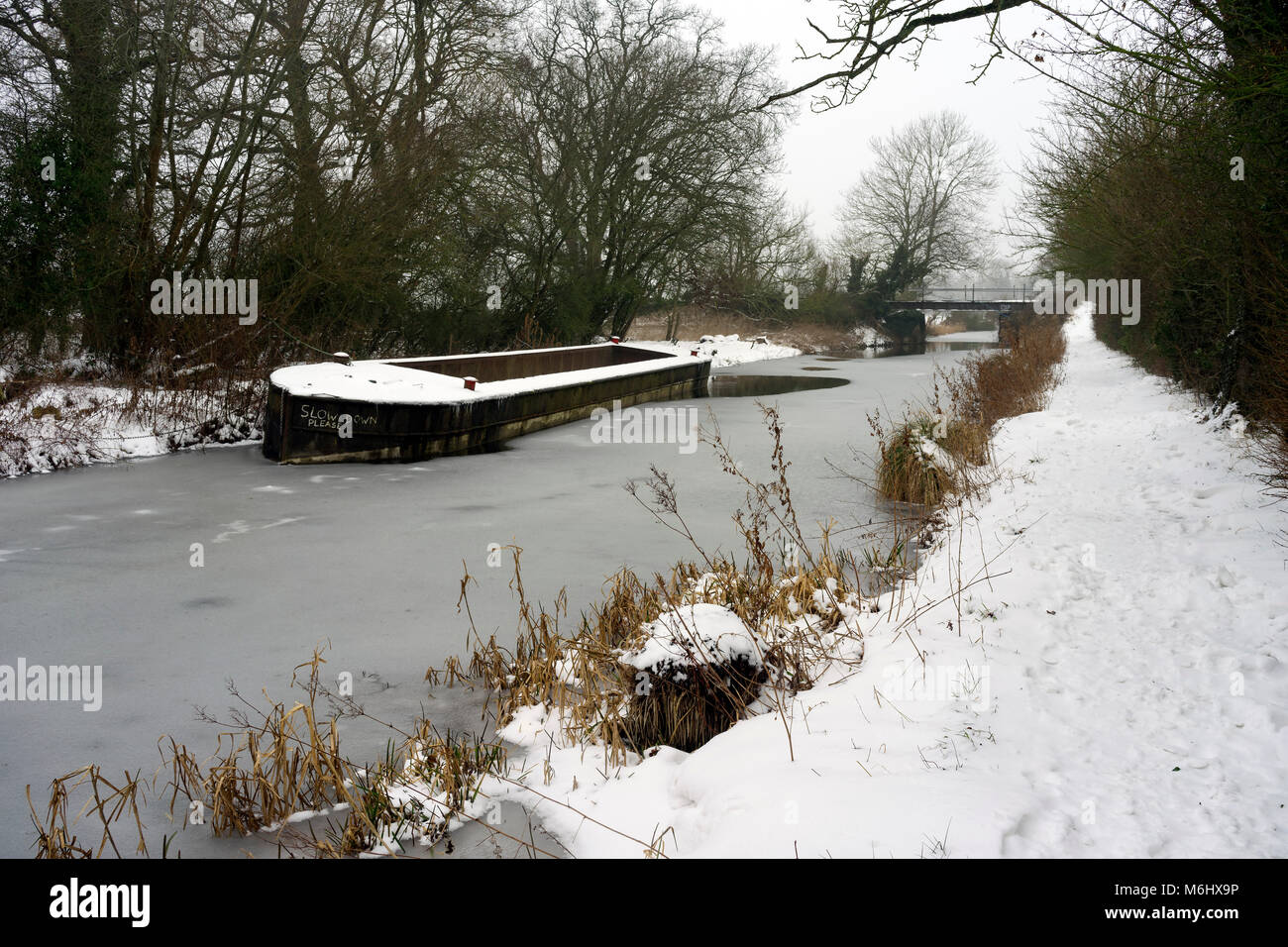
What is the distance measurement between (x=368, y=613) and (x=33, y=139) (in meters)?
8.01

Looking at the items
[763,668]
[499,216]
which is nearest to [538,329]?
[499,216]

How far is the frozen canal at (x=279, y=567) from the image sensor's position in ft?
12.8

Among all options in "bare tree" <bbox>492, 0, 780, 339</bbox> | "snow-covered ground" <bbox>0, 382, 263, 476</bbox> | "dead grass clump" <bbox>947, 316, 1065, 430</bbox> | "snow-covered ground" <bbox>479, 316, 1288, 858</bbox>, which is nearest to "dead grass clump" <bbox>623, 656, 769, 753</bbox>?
"snow-covered ground" <bbox>479, 316, 1288, 858</bbox>

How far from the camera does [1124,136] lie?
8984mm

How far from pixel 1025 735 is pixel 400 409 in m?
7.84

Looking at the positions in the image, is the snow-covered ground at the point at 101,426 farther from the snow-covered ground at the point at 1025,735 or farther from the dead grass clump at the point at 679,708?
the dead grass clump at the point at 679,708

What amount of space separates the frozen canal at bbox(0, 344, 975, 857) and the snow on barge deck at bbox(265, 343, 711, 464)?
12.5 inches

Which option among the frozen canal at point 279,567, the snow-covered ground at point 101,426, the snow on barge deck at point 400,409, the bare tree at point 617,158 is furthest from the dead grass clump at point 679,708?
the bare tree at point 617,158

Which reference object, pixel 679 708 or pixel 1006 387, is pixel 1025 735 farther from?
pixel 1006 387

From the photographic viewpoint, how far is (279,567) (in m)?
6.15

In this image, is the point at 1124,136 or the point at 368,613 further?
the point at 1124,136

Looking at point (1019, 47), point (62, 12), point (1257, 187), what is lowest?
point (1257, 187)
